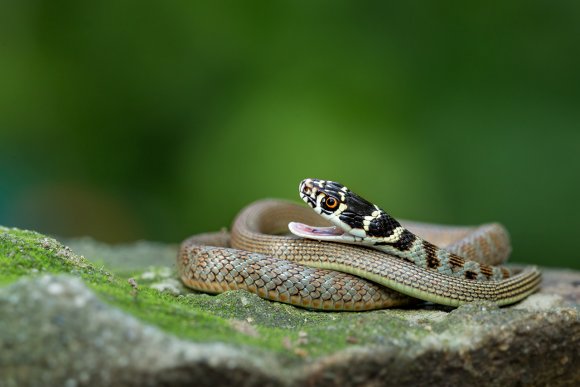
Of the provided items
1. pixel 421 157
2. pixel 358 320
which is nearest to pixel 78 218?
pixel 421 157

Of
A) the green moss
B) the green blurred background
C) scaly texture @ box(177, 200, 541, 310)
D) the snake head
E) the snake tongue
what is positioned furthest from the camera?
the green blurred background

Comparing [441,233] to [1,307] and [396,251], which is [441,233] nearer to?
[396,251]

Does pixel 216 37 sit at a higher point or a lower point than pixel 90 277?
higher

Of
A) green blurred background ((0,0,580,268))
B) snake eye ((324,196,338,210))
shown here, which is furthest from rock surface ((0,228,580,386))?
green blurred background ((0,0,580,268))

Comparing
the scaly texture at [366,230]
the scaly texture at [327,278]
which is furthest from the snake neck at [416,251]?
A: the scaly texture at [327,278]

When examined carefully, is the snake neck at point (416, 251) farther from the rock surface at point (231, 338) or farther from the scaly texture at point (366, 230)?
the rock surface at point (231, 338)

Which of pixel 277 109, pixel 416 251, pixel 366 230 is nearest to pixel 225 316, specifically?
pixel 366 230

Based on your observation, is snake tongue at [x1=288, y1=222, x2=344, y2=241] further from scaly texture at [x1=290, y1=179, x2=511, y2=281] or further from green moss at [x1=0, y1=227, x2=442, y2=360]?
green moss at [x1=0, y1=227, x2=442, y2=360]

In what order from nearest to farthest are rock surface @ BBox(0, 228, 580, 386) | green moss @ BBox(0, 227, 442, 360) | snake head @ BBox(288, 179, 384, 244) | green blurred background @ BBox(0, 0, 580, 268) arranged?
rock surface @ BBox(0, 228, 580, 386) → green moss @ BBox(0, 227, 442, 360) → snake head @ BBox(288, 179, 384, 244) → green blurred background @ BBox(0, 0, 580, 268)

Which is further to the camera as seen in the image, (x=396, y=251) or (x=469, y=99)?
(x=469, y=99)
